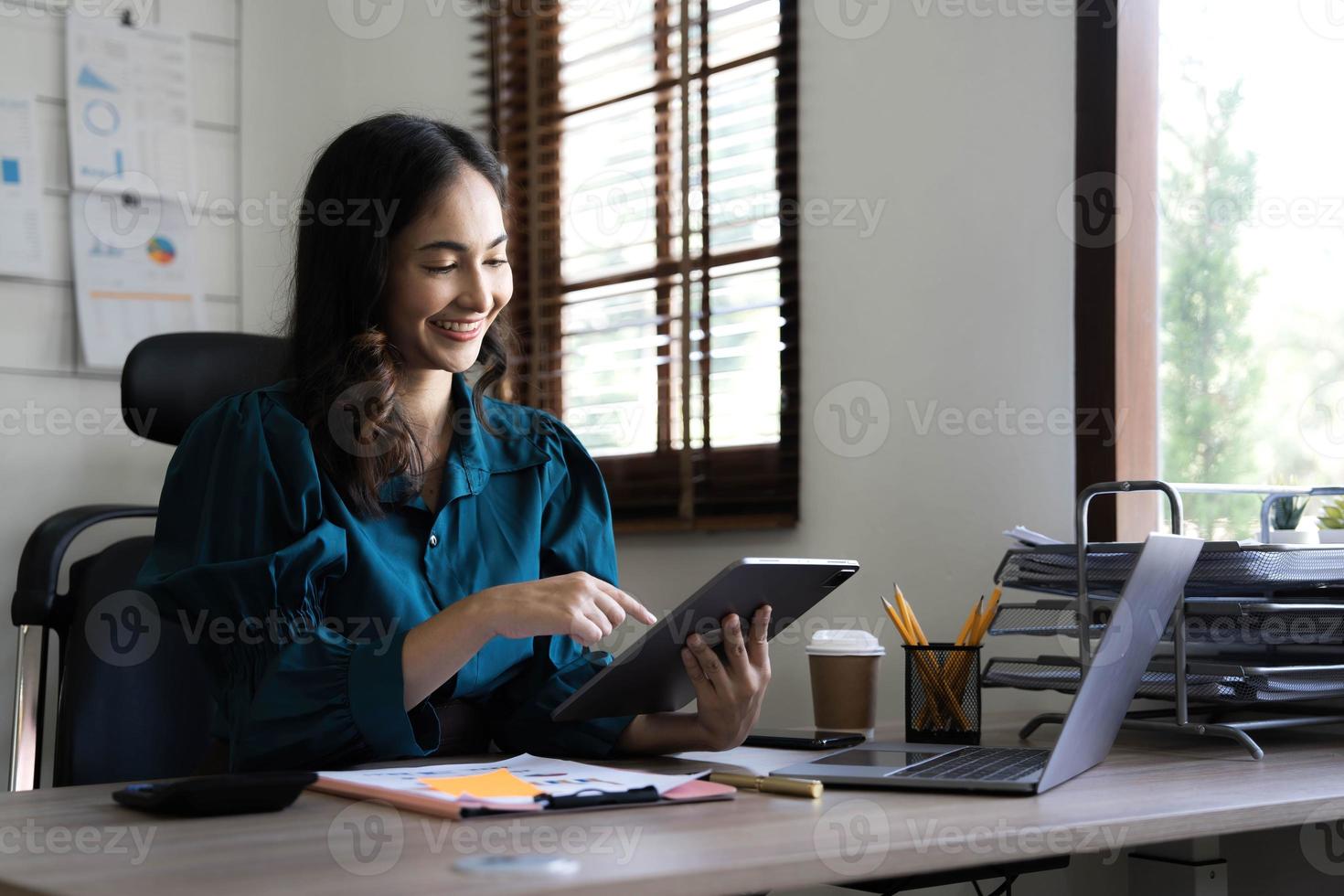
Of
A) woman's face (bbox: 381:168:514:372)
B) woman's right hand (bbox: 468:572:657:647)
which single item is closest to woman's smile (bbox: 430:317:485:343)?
woman's face (bbox: 381:168:514:372)

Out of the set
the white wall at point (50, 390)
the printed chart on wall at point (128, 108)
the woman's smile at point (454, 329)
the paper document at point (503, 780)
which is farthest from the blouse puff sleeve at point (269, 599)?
the printed chart on wall at point (128, 108)

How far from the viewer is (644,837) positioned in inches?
34.8

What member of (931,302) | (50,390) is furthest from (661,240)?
(50,390)

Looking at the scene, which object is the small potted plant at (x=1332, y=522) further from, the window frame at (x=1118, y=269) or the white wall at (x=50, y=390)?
the white wall at (x=50, y=390)

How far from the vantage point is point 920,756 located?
4.09ft

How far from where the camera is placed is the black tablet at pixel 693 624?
1216 millimetres

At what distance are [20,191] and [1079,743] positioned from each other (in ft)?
7.12

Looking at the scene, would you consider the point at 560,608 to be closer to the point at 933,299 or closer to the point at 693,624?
the point at 693,624

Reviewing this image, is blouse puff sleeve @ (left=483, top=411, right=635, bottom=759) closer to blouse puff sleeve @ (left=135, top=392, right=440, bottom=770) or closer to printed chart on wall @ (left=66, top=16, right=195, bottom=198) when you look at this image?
blouse puff sleeve @ (left=135, top=392, right=440, bottom=770)

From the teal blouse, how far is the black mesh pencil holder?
0.35m

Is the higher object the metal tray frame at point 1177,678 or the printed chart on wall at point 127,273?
the printed chart on wall at point 127,273

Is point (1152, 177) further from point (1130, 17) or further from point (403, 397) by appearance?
point (403, 397)

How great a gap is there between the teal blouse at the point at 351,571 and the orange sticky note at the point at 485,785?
20cm

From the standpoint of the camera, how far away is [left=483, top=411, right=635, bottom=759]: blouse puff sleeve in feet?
4.75
